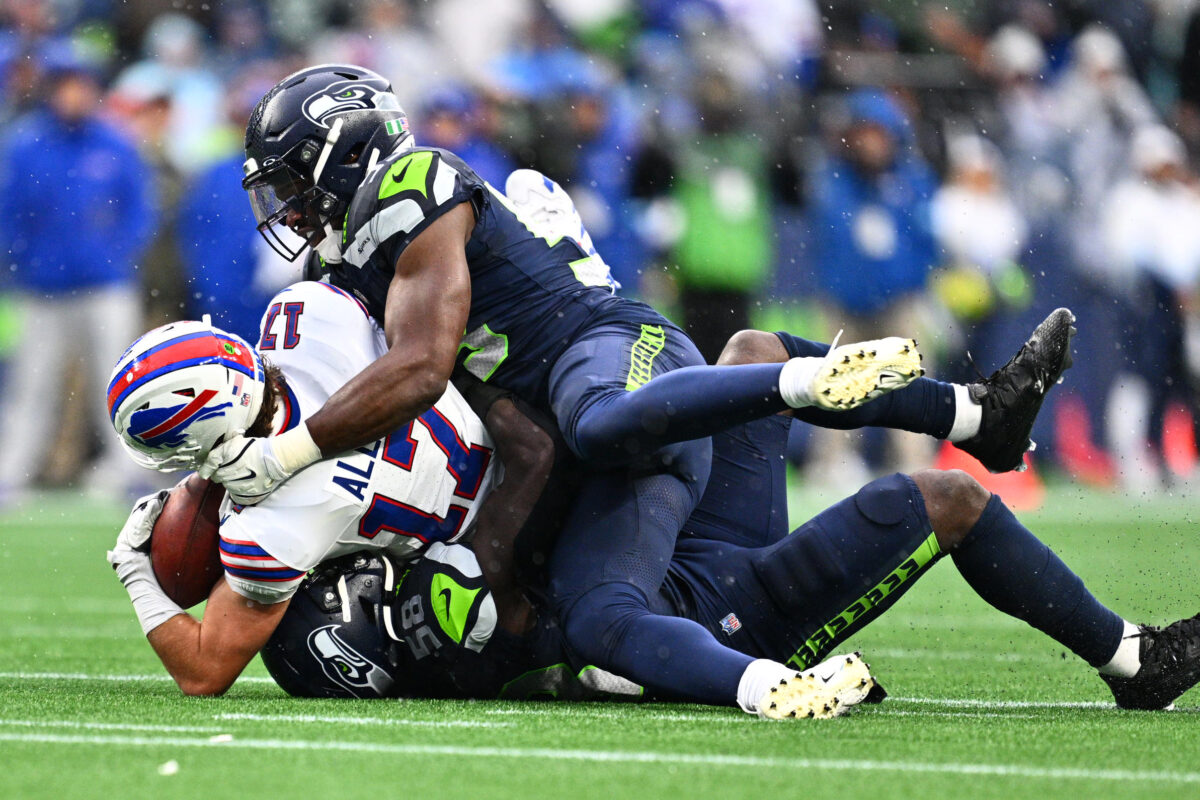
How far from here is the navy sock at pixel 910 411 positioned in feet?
14.1

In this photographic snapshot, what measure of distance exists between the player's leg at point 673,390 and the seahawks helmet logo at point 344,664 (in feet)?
2.32

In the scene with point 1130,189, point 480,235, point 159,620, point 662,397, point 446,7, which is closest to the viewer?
point 662,397

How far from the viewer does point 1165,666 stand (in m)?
3.95

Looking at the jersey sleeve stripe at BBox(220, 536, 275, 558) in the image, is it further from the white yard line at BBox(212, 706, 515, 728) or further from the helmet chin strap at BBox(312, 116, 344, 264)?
the helmet chin strap at BBox(312, 116, 344, 264)

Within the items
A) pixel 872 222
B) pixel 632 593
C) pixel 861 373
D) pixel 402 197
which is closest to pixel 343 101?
pixel 402 197

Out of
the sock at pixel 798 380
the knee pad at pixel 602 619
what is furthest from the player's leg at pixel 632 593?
the sock at pixel 798 380

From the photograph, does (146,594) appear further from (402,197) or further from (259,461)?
(402,197)

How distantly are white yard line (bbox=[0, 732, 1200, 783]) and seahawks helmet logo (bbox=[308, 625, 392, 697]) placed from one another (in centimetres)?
74

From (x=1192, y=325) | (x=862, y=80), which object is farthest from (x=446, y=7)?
(x=1192, y=325)

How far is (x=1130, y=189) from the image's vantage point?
1423 cm

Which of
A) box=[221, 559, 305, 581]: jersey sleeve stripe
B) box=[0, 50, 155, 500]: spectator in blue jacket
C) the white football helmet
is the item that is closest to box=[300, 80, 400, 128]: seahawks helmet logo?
the white football helmet

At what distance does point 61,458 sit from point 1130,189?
8576 millimetres

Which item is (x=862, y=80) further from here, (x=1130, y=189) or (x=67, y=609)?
(x=67, y=609)

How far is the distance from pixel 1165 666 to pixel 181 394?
2.29 meters
